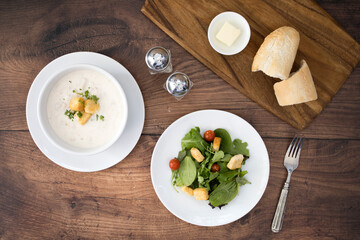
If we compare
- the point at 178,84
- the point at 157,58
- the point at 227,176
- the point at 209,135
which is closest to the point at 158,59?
the point at 157,58

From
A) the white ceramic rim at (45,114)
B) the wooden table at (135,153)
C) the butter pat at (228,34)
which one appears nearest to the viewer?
the white ceramic rim at (45,114)

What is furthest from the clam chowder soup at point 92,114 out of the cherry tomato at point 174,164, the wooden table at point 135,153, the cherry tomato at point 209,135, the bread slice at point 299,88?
the bread slice at point 299,88

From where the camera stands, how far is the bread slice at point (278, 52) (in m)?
1.61

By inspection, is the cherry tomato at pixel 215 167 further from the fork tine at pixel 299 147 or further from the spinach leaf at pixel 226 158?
the fork tine at pixel 299 147

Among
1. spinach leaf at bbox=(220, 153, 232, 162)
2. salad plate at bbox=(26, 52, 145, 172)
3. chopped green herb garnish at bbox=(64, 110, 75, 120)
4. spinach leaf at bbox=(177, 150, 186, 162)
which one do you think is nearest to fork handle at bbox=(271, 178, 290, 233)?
spinach leaf at bbox=(220, 153, 232, 162)

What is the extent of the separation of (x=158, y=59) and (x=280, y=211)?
1.22 meters

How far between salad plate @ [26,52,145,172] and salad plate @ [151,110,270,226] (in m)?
0.19

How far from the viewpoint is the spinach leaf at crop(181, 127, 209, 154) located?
5.63ft

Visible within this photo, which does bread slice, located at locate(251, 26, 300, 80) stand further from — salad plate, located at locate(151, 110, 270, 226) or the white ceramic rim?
the white ceramic rim

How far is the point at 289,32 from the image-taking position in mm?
1621

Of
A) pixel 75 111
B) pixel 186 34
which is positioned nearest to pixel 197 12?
pixel 186 34

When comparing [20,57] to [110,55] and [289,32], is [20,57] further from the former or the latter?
[289,32]

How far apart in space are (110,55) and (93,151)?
62 cm

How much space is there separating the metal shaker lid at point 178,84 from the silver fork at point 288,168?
749 millimetres
